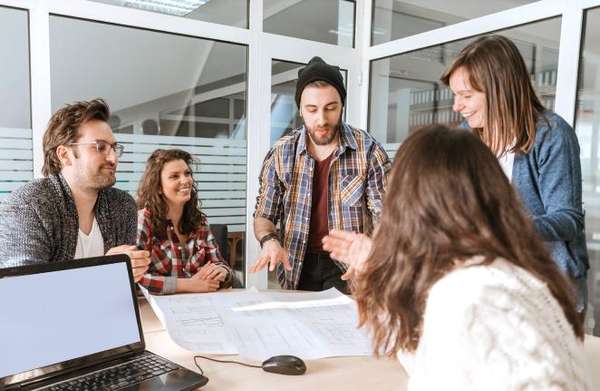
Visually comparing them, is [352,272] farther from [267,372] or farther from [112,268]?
[112,268]

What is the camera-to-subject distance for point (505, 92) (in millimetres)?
1410

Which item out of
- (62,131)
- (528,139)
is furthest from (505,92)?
(62,131)

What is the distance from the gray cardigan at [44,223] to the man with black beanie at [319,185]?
61 cm

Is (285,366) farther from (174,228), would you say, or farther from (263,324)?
(174,228)

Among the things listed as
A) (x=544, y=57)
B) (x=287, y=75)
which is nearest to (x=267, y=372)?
(x=544, y=57)

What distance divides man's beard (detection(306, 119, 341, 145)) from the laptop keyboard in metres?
1.23

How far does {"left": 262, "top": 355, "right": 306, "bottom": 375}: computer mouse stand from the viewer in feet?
3.57

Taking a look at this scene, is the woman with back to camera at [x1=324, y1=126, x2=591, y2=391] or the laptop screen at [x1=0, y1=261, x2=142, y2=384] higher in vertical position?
the woman with back to camera at [x1=324, y1=126, x2=591, y2=391]

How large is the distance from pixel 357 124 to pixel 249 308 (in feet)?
8.37

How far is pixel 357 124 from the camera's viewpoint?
380cm

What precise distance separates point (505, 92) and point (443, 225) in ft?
2.86

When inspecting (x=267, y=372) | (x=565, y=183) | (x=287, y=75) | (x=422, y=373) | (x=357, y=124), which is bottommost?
(x=267, y=372)

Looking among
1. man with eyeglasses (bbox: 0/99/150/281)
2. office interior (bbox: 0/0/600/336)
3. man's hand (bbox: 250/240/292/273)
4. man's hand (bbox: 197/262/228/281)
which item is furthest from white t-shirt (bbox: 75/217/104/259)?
office interior (bbox: 0/0/600/336)

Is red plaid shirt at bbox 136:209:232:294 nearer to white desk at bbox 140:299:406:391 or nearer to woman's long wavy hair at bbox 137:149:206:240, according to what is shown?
woman's long wavy hair at bbox 137:149:206:240
